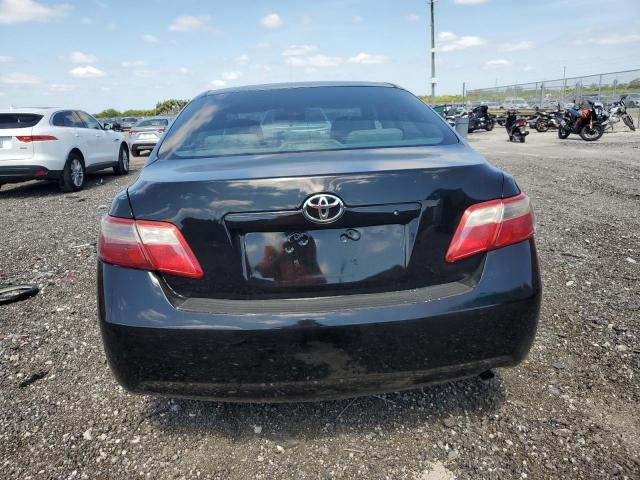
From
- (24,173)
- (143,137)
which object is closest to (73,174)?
(24,173)

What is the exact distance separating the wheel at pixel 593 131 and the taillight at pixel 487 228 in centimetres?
1668

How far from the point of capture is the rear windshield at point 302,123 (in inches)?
87.2

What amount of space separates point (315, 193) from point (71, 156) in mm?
9209

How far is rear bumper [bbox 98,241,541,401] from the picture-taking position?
1.67m

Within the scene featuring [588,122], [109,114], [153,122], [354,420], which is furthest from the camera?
[109,114]

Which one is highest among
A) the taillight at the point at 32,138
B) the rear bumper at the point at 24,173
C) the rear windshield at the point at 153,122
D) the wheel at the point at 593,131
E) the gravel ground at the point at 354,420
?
the rear windshield at the point at 153,122

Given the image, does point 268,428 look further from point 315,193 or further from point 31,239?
point 31,239

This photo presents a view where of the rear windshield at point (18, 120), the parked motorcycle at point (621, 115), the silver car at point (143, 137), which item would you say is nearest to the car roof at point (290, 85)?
the rear windshield at point (18, 120)

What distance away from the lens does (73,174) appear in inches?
370

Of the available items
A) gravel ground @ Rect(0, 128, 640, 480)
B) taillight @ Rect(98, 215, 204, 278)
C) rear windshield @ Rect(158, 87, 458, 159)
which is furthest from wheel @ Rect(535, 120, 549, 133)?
taillight @ Rect(98, 215, 204, 278)

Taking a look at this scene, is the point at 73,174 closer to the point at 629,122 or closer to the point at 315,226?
the point at 315,226

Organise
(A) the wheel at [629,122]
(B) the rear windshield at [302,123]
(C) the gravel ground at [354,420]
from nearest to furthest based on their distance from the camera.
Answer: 1. (C) the gravel ground at [354,420]
2. (B) the rear windshield at [302,123]
3. (A) the wheel at [629,122]

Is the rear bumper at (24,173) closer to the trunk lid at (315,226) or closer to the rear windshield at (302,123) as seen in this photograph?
the rear windshield at (302,123)

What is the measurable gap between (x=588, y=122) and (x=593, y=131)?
1.17ft
